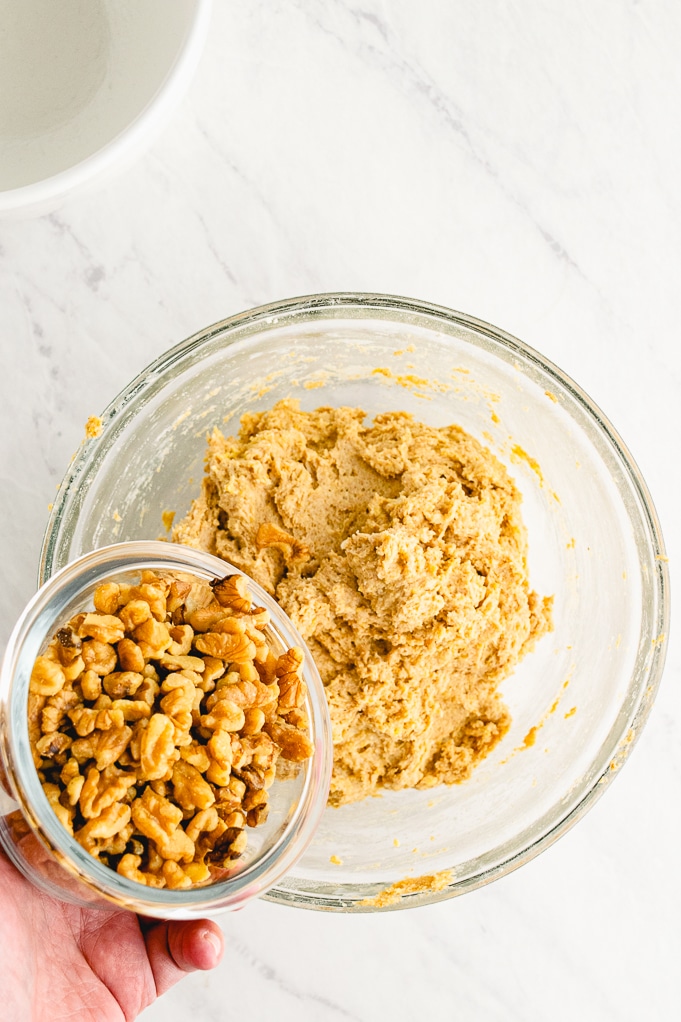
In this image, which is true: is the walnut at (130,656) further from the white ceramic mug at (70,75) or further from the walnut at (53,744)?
the white ceramic mug at (70,75)

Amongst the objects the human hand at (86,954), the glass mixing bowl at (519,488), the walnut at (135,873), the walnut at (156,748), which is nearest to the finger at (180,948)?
the human hand at (86,954)

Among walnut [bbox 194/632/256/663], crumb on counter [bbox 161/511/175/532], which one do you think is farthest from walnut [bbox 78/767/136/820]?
crumb on counter [bbox 161/511/175/532]

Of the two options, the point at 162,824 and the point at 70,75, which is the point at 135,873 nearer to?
the point at 162,824

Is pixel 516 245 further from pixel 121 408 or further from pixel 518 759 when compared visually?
pixel 518 759

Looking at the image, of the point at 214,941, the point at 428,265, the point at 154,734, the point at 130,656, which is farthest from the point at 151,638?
the point at 428,265

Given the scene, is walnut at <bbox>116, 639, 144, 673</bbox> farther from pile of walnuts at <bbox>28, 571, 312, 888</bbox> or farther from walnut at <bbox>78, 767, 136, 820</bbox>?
walnut at <bbox>78, 767, 136, 820</bbox>
